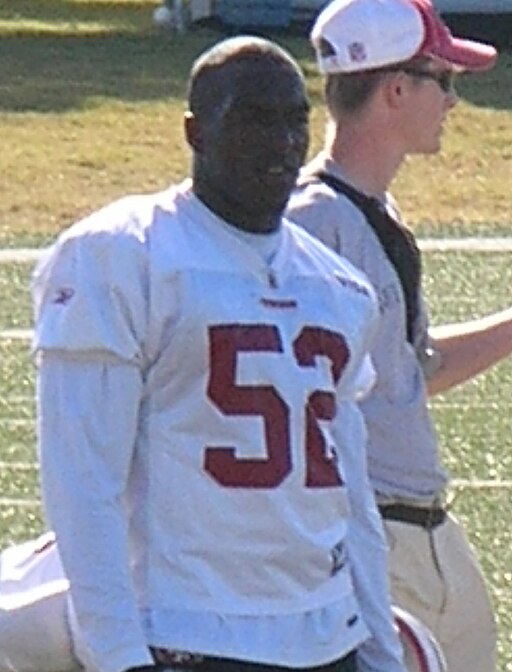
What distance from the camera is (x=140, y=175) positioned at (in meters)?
17.0

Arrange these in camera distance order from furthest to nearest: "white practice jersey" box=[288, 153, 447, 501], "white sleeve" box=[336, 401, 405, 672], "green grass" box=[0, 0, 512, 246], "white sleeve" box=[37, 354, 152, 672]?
1. "green grass" box=[0, 0, 512, 246]
2. "white practice jersey" box=[288, 153, 447, 501]
3. "white sleeve" box=[336, 401, 405, 672]
4. "white sleeve" box=[37, 354, 152, 672]

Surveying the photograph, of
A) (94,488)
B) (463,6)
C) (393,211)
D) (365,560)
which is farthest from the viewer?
(463,6)

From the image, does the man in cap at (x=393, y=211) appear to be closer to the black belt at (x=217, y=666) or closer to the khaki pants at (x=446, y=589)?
the khaki pants at (x=446, y=589)

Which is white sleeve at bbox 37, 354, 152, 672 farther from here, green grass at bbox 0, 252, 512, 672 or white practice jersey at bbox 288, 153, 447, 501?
green grass at bbox 0, 252, 512, 672

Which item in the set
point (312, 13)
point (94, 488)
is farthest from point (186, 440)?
point (312, 13)

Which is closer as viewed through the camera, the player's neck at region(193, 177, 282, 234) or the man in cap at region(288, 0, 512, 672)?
the player's neck at region(193, 177, 282, 234)

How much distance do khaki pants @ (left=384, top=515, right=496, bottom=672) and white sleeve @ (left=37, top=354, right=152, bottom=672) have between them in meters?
1.30

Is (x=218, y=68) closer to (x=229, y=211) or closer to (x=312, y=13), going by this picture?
(x=229, y=211)

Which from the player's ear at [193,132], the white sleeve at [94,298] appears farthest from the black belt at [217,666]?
the player's ear at [193,132]

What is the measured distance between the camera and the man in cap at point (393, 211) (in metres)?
4.22

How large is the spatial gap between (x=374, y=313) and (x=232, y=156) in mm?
366

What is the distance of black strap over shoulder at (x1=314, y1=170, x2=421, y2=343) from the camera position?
4.25 m

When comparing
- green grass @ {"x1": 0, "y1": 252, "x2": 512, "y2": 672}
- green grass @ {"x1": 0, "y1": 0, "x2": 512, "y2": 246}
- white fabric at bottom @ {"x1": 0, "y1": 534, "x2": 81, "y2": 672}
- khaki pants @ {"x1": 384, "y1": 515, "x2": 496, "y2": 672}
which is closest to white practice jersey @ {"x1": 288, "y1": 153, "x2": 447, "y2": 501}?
khaki pants @ {"x1": 384, "y1": 515, "x2": 496, "y2": 672}

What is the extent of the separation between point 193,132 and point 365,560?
0.68m
